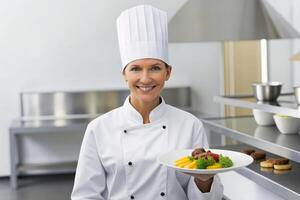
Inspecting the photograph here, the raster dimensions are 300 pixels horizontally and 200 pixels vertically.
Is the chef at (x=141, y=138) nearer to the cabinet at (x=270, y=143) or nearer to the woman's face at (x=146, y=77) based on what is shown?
the woman's face at (x=146, y=77)

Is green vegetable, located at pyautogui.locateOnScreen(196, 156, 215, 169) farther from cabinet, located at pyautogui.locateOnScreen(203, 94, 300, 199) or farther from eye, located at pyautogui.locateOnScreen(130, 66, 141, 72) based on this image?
cabinet, located at pyautogui.locateOnScreen(203, 94, 300, 199)

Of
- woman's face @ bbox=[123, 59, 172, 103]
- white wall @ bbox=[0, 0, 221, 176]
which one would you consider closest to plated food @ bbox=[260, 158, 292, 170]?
woman's face @ bbox=[123, 59, 172, 103]

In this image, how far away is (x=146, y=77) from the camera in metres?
1.13

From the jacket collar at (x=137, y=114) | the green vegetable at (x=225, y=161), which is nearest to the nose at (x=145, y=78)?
the jacket collar at (x=137, y=114)

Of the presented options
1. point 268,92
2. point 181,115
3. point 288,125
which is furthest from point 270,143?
point 181,115

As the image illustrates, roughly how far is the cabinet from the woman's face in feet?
2.49

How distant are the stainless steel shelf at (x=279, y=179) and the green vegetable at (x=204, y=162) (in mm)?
592

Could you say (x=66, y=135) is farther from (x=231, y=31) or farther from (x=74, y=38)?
(x=231, y=31)

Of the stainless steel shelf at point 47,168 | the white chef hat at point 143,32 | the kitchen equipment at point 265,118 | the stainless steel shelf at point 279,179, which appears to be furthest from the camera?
the stainless steel shelf at point 47,168

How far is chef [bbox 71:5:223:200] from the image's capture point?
46.3 inches

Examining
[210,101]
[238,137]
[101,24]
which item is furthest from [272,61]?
[238,137]

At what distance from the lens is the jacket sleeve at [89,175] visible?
3.91 ft

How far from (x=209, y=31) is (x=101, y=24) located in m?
1.69

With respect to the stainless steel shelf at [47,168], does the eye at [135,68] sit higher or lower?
higher
